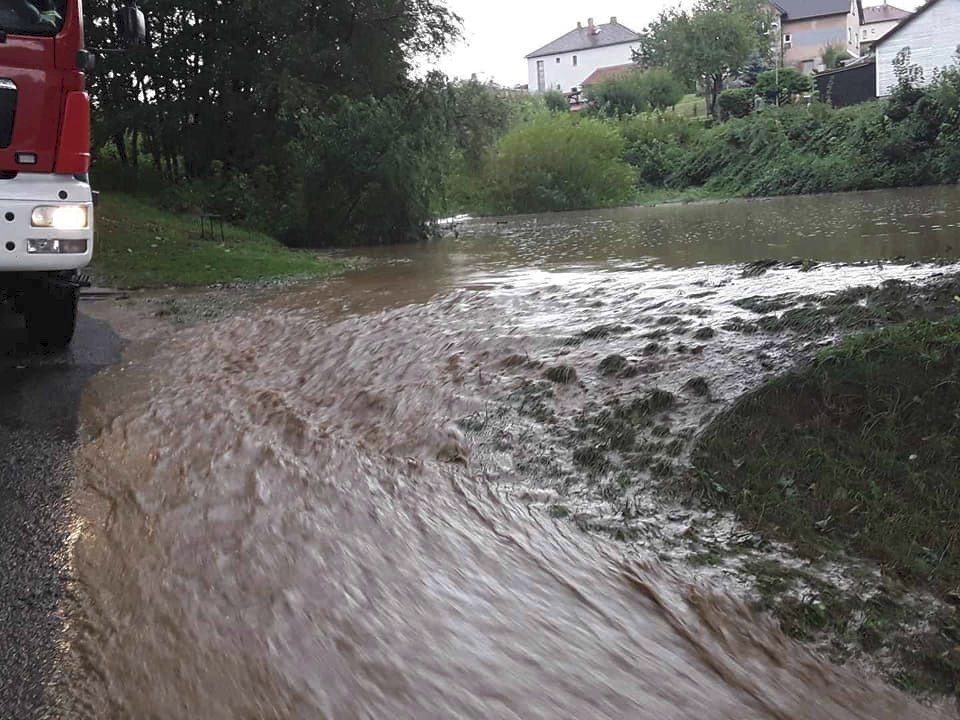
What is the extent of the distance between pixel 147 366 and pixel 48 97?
6.74 ft

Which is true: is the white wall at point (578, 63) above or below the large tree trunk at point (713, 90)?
above

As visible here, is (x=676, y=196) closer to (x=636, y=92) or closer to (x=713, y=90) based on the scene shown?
(x=636, y=92)

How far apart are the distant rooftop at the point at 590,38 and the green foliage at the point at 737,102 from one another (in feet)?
137

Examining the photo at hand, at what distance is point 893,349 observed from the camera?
14.0 ft

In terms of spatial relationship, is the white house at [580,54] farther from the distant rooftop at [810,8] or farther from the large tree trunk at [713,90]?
the large tree trunk at [713,90]

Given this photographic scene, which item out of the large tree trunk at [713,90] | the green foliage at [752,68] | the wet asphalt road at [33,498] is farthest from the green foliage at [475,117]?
the green foliage at [752,68]

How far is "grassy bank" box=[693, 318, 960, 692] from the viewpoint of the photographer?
3010 millimetres

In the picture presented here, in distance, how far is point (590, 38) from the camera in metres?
89.5

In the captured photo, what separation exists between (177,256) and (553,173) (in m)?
22.7

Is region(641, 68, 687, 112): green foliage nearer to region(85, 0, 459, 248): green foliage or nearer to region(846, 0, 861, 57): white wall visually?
region(846, 0, 861, 57): white wall

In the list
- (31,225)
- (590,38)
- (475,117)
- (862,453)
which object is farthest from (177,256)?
(590,38)

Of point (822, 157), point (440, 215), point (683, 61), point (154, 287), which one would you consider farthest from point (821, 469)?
point (683, 61)

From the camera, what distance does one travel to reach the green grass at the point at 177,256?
457 inches

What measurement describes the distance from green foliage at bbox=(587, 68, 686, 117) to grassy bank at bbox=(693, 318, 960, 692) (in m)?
50.9
